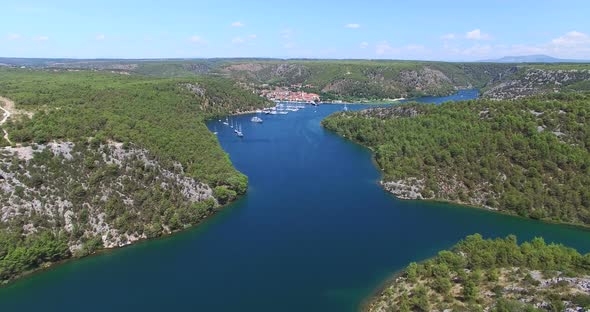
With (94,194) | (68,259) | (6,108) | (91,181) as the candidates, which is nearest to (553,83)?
(91,181)

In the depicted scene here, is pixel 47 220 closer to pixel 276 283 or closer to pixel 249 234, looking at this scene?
pixel 249 234

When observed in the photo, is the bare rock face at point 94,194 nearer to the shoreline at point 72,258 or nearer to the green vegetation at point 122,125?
the shoreline at point 72,258

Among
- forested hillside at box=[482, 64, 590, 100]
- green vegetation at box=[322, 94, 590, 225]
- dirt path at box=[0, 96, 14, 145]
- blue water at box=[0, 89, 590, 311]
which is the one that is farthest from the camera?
forested hillside at box=[482, 64, 590, 100]

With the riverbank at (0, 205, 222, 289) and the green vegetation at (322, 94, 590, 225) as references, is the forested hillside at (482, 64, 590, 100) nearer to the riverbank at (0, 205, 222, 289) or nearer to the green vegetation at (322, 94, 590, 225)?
the green vegetation at (322, 94, 590, 225)

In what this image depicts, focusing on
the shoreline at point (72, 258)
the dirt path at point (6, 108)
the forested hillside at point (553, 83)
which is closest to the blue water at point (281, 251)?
the shoreline at point (72, 258)

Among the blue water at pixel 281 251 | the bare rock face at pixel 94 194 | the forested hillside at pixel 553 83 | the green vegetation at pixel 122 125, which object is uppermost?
the forested hillside at pixel 553 83

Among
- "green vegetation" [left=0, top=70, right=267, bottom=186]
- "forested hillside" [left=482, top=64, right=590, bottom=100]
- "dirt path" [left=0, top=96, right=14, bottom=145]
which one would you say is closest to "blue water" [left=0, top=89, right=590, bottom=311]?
"green vegetation" [left=0, top=70, right=267, bottom=186]

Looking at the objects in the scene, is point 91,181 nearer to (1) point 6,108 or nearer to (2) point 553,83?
(1) point 6,108
